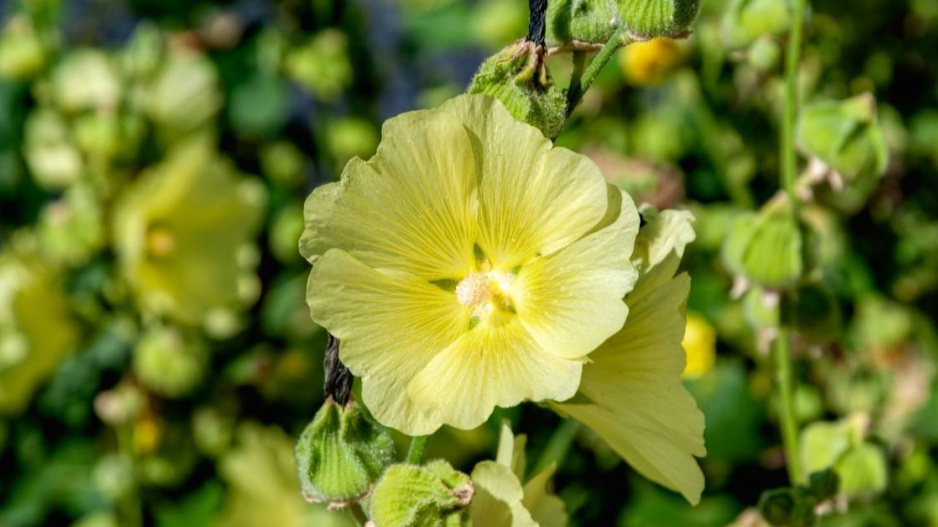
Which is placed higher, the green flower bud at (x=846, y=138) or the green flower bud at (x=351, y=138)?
the green flower bud at (x=846, y=138)

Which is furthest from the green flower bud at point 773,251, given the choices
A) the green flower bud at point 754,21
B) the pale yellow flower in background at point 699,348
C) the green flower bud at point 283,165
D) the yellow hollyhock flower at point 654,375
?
the green flower bud at point 283,165

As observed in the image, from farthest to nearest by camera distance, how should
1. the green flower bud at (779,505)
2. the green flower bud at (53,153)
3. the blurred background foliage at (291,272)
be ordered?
the green flower bud at (53,153) < the blurred background foliage at (291,272) < the green flower bud at (779,505)

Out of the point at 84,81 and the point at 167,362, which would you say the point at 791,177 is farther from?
the point at 84,81

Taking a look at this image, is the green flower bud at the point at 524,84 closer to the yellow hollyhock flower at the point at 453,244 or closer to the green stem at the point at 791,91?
the yellow hollyhock flower at the point at 453,244

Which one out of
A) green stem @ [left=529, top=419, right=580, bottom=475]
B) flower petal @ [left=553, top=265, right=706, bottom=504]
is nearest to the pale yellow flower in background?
green stem @ [left=529, top=419, right=580, bottom=475]

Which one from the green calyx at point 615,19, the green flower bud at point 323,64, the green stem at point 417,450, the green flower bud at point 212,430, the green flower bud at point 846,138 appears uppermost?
the green calyx at point 615,19

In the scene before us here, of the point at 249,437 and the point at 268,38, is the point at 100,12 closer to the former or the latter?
the point at 268,38

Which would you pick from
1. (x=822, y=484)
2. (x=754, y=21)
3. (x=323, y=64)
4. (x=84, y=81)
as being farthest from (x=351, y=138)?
(x=822, y=484)

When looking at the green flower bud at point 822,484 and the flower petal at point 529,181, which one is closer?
the flower petal at point 529,181

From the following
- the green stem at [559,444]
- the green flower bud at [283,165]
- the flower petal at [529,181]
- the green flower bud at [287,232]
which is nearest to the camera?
the flower petal at [529,181]
